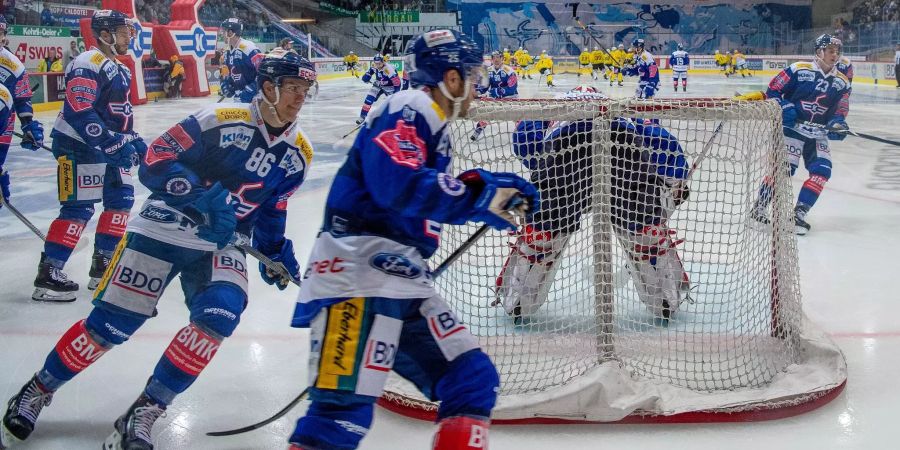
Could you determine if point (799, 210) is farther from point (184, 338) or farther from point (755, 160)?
point (184, 338)

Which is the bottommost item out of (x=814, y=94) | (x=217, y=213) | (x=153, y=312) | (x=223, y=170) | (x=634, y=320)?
(x=634, y=320)

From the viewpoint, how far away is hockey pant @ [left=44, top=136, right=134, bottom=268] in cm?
459

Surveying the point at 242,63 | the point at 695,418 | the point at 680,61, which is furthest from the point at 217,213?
the point at 680,61

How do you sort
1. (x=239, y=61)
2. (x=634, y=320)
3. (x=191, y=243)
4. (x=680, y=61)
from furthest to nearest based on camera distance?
1. (x=680, y=61)
2. (x=239, y=61)
3. (x=634, y=320)
4. (x=191, y=243)

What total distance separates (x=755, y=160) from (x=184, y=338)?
2213mm

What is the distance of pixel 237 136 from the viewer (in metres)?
2.83

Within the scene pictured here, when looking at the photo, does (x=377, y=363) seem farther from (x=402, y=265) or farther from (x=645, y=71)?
(x=645, y=71)

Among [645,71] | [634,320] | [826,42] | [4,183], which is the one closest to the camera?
[634,320]

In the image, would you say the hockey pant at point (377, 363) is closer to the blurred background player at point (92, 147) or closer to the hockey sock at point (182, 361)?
the hockey sock at point (182, 361)

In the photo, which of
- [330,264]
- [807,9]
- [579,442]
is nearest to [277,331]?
[579,442]

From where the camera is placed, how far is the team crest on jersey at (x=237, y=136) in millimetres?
2820

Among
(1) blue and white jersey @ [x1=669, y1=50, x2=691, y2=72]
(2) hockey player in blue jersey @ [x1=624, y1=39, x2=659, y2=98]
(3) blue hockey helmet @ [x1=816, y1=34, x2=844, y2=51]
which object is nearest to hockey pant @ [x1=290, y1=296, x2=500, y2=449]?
(3) blue hockey helmet @ [x1=816, y1=34, x2=844, y2=51]

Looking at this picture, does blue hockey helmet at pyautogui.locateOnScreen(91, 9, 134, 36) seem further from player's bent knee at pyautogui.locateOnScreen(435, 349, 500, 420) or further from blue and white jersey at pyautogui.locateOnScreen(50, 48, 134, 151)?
player's bent knee at pyautogui.locateOnScreen(435, 349, 500, 420)

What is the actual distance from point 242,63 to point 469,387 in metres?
6.98
